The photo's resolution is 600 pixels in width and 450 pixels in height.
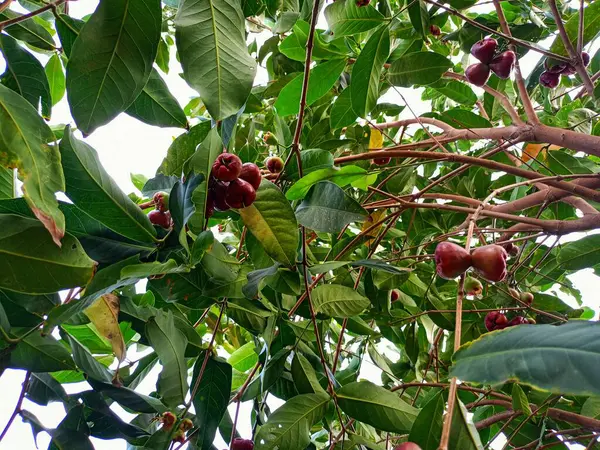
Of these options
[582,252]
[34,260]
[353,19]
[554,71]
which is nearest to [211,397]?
[34,260]

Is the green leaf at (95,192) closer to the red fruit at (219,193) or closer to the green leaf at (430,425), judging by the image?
the red fruit at (219,193)

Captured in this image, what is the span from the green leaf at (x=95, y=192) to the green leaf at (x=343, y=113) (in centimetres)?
57

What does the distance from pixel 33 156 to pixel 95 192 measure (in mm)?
98

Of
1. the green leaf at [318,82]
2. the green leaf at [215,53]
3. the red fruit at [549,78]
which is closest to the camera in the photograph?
the green leaf at [215,53]

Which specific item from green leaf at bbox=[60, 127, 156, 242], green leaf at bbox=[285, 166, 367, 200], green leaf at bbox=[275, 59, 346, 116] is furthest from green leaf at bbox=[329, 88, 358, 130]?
green leaf at bbox=[60, 127, 156, 242]

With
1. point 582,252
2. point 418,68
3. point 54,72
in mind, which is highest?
point 54,72

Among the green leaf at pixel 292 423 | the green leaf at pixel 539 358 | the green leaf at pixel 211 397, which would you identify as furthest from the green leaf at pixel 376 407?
the green leaf at pixel 539 358

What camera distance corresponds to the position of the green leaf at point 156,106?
67 centimetres

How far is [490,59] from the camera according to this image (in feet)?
3.49

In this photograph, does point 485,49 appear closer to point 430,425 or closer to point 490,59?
point 490,59

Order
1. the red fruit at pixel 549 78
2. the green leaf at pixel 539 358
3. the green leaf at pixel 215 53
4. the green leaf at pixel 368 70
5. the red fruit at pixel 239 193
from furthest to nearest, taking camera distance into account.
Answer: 1. the red fruit at pixel 549 78
2. the green leaf at pixel 368 70
3. the red fruit at pixel 239 193
4. the green leaf at pixel 215 53
5. the green leaf at pixel 539 358

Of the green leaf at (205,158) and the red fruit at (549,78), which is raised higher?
the red fruit at (549,78)

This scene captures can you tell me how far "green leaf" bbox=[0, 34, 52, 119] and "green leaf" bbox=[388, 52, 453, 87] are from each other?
2.28 ft

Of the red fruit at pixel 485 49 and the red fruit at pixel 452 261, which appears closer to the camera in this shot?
the red fruit at pixel 452 261
